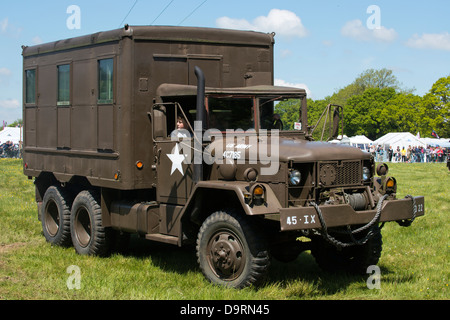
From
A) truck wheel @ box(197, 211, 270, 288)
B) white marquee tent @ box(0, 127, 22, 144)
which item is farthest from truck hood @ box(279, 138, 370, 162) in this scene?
white marquee tent @ box(0, 127, 22, 144)

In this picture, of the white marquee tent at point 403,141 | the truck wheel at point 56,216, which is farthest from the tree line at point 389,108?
the truck wheel at point 56,216

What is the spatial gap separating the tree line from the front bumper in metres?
61.5

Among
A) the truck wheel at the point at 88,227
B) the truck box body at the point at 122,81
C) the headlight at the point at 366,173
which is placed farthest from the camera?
→ the truck wheel at the point at 88,227

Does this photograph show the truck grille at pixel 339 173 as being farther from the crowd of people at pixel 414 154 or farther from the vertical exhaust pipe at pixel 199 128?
the crowd of people at pixel 414 154

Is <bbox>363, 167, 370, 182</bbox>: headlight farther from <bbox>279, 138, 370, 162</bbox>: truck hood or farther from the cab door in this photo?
the cab door

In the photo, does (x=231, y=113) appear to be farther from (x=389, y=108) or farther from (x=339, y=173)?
(x=389, y=108)

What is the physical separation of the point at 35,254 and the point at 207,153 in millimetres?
3899

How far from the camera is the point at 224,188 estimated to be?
7762 mm

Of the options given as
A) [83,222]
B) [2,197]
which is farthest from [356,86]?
[83,222]


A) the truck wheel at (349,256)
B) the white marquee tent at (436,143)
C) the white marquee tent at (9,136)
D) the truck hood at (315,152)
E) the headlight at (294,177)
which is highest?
the white marquee tent at (9,136)

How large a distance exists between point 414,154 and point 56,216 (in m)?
47.9

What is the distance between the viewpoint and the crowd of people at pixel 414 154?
2188 inches

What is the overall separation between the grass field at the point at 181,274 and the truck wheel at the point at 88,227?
218 millimetres

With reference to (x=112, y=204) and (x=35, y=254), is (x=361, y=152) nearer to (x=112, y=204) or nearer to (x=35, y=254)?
(x=112, y=204)
